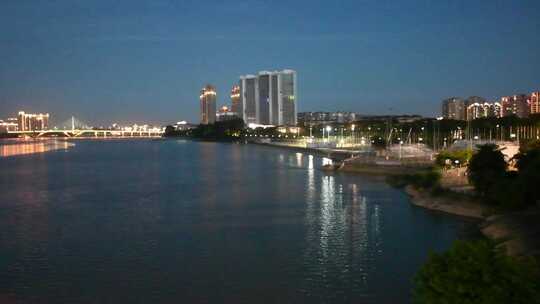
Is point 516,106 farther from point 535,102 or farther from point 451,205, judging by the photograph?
point 451,205

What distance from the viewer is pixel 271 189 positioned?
41.3 ft

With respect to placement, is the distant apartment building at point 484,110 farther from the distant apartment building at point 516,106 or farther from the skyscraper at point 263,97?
the skyscraper at point 263,97

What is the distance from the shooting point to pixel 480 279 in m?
2.60

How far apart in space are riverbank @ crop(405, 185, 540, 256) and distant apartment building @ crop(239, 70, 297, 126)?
53186mm

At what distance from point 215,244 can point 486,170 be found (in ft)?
14.6

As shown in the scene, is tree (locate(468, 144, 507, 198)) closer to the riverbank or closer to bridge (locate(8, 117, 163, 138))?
the riverbank

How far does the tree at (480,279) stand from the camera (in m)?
2.58

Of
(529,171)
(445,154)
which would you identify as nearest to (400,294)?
(529,171)

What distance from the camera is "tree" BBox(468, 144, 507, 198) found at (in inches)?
343

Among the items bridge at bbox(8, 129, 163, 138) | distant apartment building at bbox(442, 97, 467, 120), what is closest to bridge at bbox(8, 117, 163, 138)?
bridge at bbox(8, 129, 163, 138)

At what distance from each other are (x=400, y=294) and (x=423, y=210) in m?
4.40

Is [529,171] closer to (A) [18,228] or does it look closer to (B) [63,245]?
(B) [63,245]

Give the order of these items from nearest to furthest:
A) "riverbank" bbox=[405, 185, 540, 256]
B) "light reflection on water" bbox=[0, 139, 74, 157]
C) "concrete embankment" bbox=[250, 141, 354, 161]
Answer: "riverbank" bbox=[405, 185, 540, 256], "concrete embankment" bbox=[250, 141, 354, 161], "light reflection on water" bbox=[0, 139, 74, 157]

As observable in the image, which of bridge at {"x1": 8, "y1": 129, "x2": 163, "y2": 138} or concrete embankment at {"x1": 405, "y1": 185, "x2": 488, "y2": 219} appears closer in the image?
concrete embankment at {"x1": 405, "y1": 185, "x2": 488, "y2": 219}
